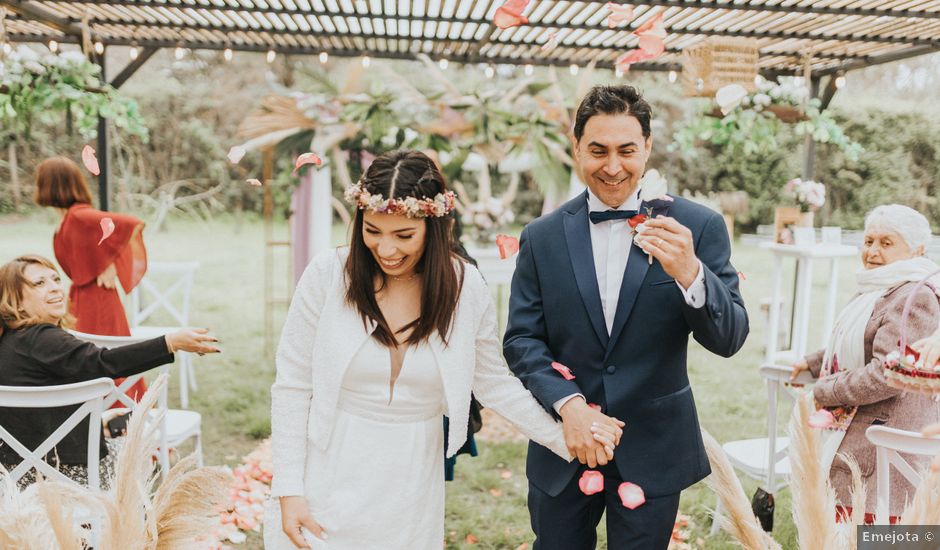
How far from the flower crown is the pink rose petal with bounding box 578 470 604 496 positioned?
753mm

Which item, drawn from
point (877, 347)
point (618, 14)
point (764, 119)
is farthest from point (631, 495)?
point (764, 119)

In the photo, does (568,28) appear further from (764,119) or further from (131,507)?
(131,507)

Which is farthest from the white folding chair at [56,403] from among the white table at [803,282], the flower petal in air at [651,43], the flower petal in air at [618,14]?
the white table at [803,282]

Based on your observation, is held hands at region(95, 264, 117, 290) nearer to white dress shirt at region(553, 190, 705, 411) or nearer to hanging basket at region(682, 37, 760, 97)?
white dress shirt at region(553, 190, 705, 411)

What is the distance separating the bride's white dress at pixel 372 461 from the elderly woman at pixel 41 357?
0.95m

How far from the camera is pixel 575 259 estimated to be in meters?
1.80

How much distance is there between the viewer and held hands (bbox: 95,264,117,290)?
13.2 feet

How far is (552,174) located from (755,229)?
1250 cm

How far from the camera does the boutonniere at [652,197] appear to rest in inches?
65.9

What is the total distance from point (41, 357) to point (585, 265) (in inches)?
73.2

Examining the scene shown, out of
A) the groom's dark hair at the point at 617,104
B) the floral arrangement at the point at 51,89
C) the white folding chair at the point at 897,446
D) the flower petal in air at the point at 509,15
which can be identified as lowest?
the white folding chair at the point at 897,446

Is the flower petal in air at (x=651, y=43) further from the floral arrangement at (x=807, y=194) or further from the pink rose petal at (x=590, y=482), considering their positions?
the pink rose petal at (x=590, y=482)

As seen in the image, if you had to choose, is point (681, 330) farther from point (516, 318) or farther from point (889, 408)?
point (889, 408)

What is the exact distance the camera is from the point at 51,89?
14.4 feet
